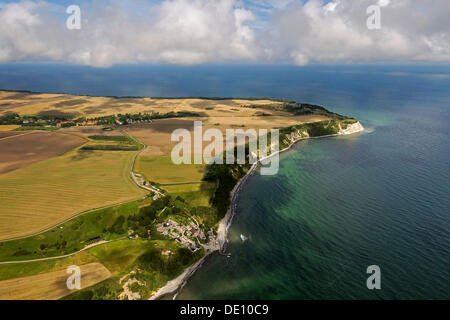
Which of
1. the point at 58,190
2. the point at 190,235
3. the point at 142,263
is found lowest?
the point at 142,263

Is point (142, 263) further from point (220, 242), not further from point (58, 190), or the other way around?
point (58, 190)

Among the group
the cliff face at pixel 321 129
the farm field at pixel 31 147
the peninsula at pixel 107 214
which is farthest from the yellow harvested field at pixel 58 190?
the cliff face at pixel 321 129

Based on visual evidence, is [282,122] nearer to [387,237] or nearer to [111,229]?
[387,237]

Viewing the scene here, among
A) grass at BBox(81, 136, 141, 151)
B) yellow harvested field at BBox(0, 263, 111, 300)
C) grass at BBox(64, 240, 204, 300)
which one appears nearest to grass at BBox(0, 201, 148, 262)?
grass at BBox(64, 240, 204, 300)

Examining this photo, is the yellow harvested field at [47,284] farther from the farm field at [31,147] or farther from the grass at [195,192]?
the farm field at [31,147]

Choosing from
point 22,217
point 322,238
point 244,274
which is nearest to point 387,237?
point 322,238

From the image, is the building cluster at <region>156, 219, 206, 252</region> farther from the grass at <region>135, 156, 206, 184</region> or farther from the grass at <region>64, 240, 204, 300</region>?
the grass at <region>135, 156, 206, 184</region>

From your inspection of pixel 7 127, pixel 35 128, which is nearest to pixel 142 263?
pixel 35 128
